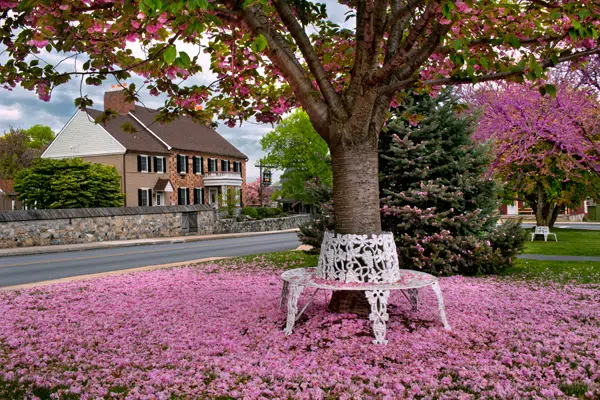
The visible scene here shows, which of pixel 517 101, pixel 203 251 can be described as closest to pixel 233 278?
pixel 517 101

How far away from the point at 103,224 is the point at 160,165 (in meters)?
17.0

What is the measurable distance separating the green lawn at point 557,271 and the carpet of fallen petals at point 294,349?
5.68 ft

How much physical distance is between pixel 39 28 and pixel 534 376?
7.24m

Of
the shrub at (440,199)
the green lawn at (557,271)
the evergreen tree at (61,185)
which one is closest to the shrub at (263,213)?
the evergreen tree at (61,185)

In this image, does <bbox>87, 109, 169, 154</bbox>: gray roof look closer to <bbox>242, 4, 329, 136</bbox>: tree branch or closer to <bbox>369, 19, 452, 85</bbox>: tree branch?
<bbox>242, 4, 329, 136</bbox>: tree branch

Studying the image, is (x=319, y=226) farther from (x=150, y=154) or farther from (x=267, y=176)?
(x=267, y=176)

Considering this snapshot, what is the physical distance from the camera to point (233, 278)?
425 inches

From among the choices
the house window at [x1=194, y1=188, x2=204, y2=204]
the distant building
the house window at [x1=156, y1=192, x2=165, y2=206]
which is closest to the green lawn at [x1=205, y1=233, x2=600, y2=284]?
the house window at [x1=156, y1=192, x2=165, y2=206]

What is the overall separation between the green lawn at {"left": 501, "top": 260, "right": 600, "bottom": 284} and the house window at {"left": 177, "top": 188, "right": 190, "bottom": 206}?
1496 inches

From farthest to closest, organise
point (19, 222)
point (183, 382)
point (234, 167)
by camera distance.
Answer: point (234, 167) < point (19, 222) < point (183, 382)

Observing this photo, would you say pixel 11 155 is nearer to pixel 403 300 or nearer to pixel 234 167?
pixel 234 167

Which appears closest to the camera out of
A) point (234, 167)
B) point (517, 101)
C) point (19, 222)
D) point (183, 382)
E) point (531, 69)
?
point (183, 382)

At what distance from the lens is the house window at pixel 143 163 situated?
136 feet

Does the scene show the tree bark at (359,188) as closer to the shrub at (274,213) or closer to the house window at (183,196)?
the shrub at (274,213)
